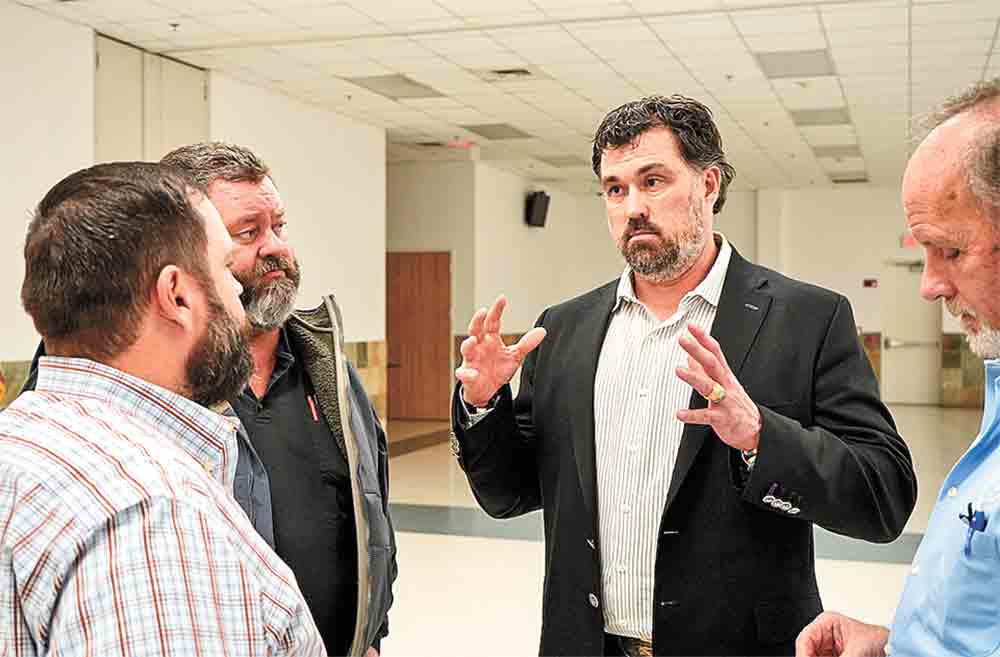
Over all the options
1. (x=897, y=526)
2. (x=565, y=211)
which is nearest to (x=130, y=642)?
(x=897, y=526)

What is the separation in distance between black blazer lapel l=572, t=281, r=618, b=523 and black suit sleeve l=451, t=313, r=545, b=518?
160 millimetres

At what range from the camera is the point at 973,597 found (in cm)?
155

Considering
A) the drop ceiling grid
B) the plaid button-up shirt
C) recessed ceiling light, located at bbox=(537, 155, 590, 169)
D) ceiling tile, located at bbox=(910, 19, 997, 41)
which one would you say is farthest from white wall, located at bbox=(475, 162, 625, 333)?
the plaid button-up shirt

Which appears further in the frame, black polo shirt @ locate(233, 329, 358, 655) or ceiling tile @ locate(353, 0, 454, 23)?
ceiling tile @ locate(353, 0, 454, 23)

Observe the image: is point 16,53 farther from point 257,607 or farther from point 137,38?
point 257,607

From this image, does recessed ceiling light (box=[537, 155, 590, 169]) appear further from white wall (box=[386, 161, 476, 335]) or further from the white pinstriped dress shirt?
the white pinstriped dress shirt

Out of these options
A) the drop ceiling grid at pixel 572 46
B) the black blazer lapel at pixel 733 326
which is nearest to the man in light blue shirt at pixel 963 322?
the black blazer lapel at pixel 733 326

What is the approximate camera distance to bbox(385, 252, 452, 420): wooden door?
629 inches

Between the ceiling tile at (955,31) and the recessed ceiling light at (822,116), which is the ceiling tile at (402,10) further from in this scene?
the recessed ceiling light at (822,116)

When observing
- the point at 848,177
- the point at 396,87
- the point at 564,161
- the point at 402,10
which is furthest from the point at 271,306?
the point at 848,177

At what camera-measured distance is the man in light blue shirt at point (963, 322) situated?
1.54m

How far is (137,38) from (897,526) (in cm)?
831

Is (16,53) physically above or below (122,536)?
above

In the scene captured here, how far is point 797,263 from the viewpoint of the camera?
19.8m
